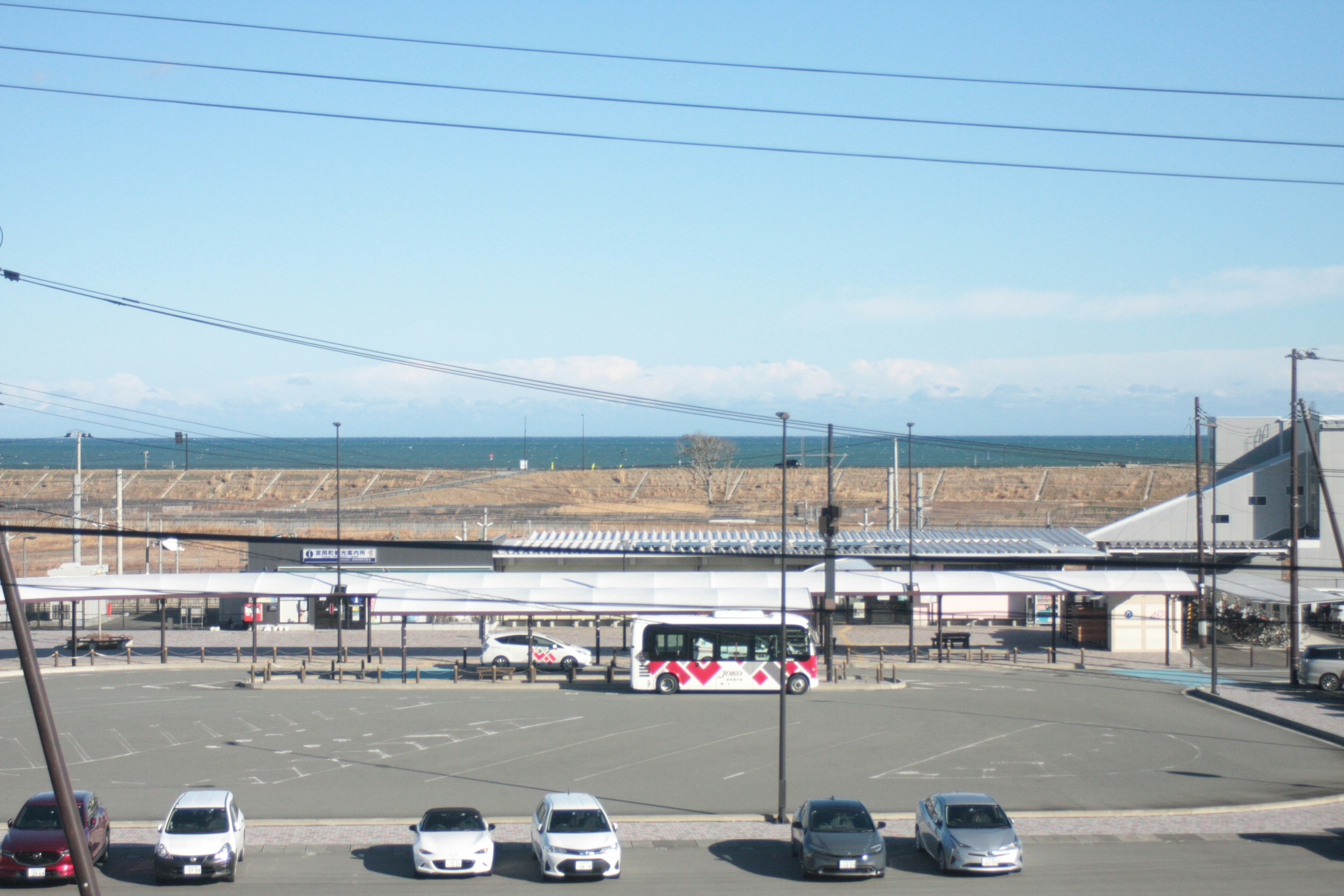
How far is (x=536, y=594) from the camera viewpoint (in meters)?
33.6

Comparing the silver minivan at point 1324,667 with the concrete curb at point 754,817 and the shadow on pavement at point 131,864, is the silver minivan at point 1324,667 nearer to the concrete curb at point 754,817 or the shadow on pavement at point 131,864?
the concrete curb at point 754,817

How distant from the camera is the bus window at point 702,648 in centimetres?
2809

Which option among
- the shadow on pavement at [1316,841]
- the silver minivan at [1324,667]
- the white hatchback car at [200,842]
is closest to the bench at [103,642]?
the white hatchback car at [200,842]

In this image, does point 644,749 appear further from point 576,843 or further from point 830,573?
point 830,573

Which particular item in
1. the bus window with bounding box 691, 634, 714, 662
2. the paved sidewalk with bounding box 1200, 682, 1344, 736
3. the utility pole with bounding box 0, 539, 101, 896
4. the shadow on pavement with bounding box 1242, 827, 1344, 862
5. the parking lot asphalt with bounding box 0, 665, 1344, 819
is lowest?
the parking lot asphalt with bounding box 0, 665, 1344, 819

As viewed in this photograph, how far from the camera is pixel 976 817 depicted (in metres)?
14.9

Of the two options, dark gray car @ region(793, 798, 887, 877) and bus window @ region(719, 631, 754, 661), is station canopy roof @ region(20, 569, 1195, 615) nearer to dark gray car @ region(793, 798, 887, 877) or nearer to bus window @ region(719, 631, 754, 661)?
bus window @ region(719, 631, 754, 661)

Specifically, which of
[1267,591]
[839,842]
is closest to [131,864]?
[839,842]

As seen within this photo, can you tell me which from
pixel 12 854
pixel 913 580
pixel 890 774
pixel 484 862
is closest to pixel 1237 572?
pixel 913 580

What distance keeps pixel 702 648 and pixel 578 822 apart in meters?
13.5

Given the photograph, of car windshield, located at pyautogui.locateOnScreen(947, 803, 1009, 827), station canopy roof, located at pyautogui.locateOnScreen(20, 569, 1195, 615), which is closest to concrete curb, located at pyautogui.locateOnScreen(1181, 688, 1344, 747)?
station canopy roof, located at pyautogui.locateOnScreen(20, 569, 1195, 615)

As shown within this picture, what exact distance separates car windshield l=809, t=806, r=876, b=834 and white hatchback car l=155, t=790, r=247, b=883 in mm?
7702

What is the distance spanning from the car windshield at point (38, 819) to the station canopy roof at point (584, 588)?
16309 millimetres

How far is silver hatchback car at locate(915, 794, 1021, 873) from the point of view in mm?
14297
